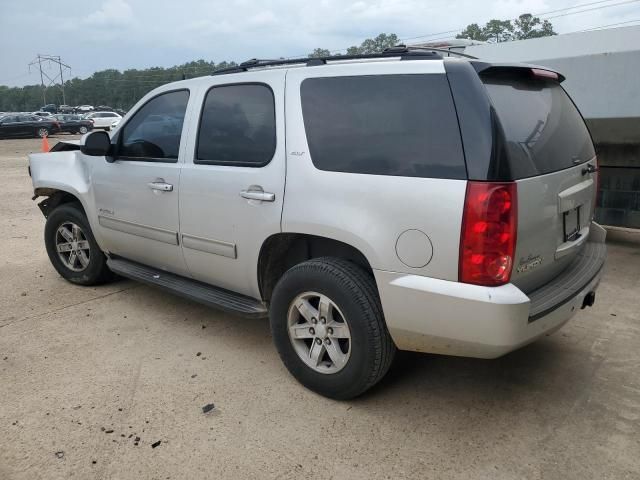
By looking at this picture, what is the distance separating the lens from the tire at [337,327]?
2799 mm

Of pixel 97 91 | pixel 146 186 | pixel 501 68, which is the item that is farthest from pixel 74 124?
pixel 97 91

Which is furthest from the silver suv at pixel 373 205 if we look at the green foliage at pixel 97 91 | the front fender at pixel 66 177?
the green foliage at pixel 97 91

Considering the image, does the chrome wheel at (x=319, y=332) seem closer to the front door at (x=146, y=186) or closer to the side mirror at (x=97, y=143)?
the front door at (x=146, y=186)

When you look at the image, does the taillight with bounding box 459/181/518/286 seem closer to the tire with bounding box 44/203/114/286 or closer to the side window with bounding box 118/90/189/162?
the side window with bounding box 118/90/189/162

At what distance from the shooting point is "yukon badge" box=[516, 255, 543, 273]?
254 centimetres

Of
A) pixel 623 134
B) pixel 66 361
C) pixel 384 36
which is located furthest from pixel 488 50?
pixel 384 36

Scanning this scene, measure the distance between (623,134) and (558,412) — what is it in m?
3.86

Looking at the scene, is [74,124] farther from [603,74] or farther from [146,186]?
[603,74]

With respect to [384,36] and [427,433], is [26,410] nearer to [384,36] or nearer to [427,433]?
[427,433]

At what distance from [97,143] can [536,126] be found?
126 inches

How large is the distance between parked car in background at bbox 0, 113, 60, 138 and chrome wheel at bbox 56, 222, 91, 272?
29888 millimetres

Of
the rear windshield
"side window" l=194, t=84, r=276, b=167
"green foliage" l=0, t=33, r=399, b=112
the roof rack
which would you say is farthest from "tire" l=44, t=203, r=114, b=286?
"green foliage" l=0, t=33, r=399, b=112

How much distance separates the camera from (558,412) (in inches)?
116

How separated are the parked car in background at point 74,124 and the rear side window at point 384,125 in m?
35.7
